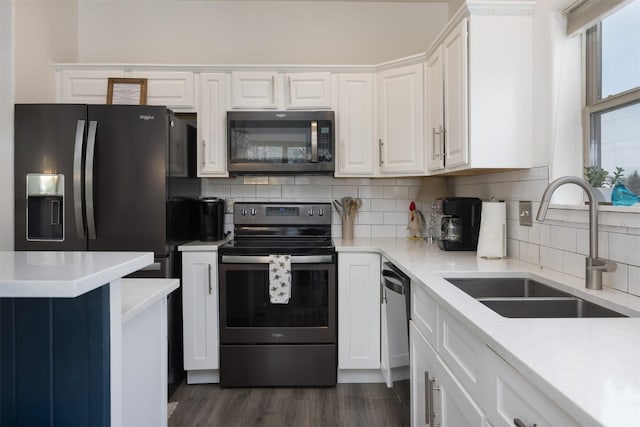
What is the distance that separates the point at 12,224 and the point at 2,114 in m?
0.63

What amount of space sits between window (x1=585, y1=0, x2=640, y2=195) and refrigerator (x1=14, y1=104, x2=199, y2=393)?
2.18m

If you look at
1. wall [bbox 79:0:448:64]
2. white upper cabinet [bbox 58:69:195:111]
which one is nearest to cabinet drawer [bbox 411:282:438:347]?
white upper cabinet [bbox 58:69:195:111]

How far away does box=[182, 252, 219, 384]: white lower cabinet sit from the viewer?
262 centimetres

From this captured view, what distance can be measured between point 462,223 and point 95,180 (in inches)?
85.3

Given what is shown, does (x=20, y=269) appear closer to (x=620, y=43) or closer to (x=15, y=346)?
(x=15, y=346)

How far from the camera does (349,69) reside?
286cm

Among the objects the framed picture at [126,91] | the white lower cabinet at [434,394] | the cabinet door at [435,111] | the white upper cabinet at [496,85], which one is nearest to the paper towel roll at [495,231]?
the white upper cabinet at [496,85]

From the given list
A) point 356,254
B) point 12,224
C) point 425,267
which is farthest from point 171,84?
point 425,267

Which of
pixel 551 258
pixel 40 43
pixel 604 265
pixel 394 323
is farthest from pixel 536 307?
pixel 40 43

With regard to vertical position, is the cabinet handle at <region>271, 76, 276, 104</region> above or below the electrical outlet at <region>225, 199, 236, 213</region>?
above

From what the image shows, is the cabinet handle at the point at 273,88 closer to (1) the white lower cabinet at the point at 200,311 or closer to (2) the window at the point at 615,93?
(1) the white lower cabinet at the point at 200,311

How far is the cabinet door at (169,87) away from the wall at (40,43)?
529 mm

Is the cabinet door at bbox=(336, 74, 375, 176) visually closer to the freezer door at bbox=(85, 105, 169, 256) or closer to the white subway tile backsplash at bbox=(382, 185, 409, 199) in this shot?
the white subway tile backsplash at bbox=(382, 185, 409, 199)

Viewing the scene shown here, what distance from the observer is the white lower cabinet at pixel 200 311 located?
2621 mm
